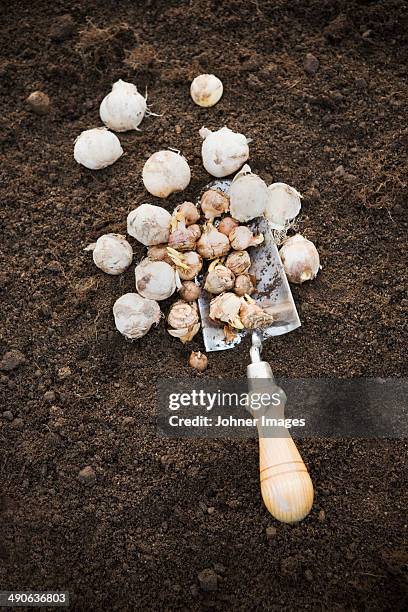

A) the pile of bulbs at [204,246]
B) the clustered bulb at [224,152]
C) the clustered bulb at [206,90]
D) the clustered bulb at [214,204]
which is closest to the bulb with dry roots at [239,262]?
the pile of bulbs at [204,246]

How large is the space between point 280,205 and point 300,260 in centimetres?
17

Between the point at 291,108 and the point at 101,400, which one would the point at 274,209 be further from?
the point at 101,400

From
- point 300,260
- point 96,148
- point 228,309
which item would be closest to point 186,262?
point 228,309

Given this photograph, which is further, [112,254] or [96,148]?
[96,148]

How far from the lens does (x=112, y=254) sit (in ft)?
5.16

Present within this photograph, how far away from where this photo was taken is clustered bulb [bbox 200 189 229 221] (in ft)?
5.23

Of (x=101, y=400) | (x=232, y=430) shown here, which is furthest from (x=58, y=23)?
(x=232, y=430)

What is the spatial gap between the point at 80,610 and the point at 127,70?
56.7 inches

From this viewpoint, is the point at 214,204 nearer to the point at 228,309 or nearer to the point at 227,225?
the point at 227,225

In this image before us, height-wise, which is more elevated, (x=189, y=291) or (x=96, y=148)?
(x=96, y=148)

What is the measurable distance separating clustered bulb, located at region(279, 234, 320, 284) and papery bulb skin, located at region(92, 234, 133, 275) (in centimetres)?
39

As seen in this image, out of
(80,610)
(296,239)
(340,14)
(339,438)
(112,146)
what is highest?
(340,14)

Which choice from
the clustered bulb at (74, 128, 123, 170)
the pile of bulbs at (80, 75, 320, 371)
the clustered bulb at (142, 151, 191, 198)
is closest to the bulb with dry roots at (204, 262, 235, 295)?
the pile of bulbs at (80, 75, 320, 371)

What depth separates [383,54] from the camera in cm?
188
